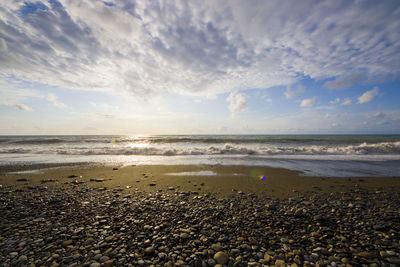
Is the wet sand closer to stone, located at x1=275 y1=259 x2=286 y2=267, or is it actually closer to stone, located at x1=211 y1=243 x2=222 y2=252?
stone, located at x1=211 y1=243 x2=222 y2=252

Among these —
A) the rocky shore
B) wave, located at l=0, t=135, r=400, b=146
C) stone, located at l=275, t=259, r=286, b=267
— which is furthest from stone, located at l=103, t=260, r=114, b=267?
wave, located at l=0, t=135, r=400, b=146

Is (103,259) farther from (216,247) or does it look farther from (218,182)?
(218,182)

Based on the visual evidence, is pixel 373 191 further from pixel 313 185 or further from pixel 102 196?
pixel 102 196

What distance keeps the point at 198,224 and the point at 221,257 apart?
1030 millimetres

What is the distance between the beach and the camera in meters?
2.49

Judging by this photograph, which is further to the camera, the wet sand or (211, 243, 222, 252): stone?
the wet sand

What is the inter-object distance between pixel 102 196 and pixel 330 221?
6317 mm

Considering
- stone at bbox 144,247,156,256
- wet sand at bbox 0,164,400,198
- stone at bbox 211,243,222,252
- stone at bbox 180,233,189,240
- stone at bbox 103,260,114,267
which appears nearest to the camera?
stone at bbox 103,260,114,267

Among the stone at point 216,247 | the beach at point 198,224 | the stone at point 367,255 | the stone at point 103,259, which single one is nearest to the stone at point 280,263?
the beach at point 198,224

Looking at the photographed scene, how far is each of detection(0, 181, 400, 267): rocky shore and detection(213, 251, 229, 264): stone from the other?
0.02 metres

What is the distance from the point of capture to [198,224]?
342 centimetres

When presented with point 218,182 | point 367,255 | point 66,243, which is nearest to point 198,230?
point 66,243

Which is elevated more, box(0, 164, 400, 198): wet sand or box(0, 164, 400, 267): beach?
box(0, 164, 400, 267): beach

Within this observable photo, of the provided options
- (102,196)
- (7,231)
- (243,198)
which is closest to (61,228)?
(7,231)
